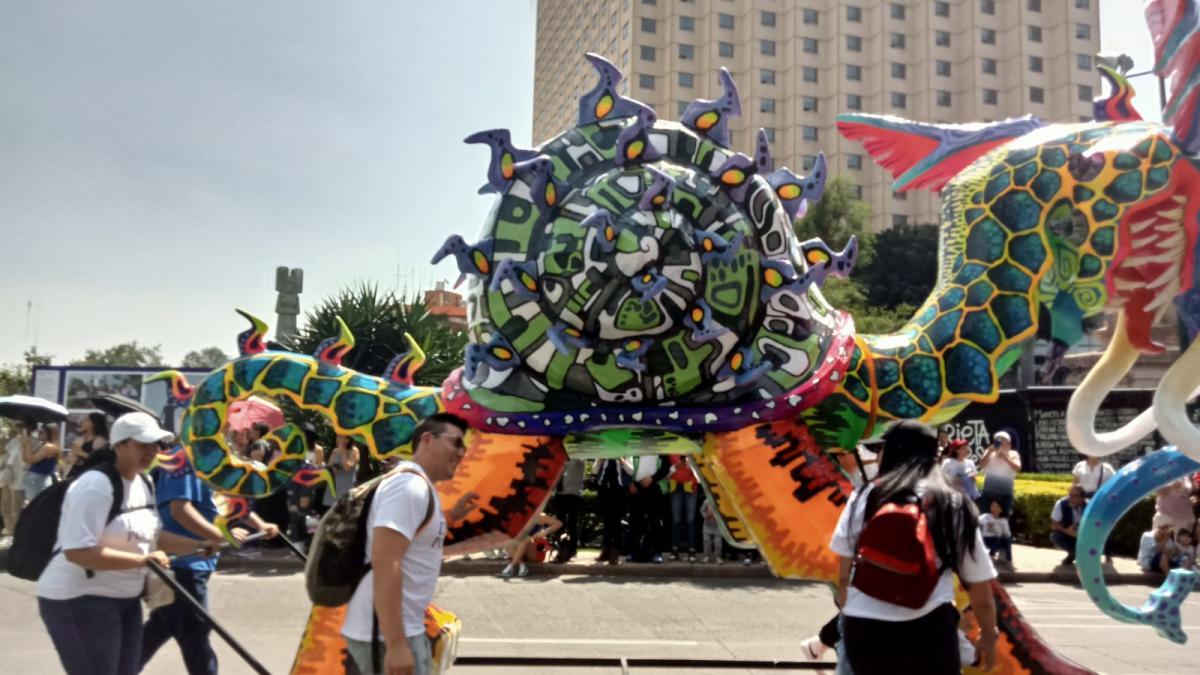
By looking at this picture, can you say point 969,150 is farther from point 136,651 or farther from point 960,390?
point 136,651

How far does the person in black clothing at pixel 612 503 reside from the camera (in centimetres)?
1042

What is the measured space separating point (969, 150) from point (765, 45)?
55.7 metres

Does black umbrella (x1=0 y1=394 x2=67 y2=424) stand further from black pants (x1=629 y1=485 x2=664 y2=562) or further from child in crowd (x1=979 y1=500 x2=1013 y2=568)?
child in crowd (x1=979 y1=500 x2=1013 y2=568)

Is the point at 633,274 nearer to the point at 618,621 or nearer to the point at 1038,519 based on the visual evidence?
the point at 618,621

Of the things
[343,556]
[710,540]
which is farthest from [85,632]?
[710,540]

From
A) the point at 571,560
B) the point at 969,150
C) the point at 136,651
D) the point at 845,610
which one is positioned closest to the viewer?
the point at 845,610

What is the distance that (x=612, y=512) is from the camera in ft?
35.0

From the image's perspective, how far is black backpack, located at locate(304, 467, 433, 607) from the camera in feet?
8.76

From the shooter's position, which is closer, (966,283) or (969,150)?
(966,283)

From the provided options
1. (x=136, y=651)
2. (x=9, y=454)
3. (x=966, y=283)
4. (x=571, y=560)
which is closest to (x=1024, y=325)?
(x=966, y=283)

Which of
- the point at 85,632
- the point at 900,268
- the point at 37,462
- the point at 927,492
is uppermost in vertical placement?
the point at 900,268

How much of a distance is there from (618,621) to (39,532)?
4.85 metres

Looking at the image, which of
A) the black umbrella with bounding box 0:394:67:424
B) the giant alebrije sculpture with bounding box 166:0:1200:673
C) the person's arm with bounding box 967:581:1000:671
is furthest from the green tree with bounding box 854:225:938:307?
the person's arm with bounding box 967:581:1000:671

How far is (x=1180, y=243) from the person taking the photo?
401 centimetres
